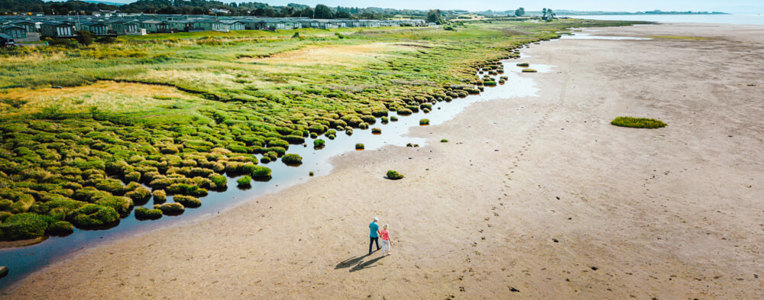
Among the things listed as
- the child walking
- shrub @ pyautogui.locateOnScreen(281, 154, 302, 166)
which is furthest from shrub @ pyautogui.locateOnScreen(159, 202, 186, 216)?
the child walking

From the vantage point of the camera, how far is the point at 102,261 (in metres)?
20.4

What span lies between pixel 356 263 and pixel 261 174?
14.7 m

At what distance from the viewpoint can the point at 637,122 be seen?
4391 cm

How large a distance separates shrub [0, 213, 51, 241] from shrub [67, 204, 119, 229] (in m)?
1.41

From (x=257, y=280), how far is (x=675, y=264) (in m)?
21.3

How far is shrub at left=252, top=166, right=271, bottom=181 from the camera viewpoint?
31391 mm

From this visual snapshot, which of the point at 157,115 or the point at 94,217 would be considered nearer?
the point at 94,217

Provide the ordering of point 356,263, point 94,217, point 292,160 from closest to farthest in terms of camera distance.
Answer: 1. point 356,263
2. point 94,217
3. point 292,160

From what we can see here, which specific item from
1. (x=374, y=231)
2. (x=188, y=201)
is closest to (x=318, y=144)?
(x=188, y=201)

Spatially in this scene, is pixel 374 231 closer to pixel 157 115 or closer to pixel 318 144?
pixel 318 144

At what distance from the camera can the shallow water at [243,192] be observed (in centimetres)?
2070

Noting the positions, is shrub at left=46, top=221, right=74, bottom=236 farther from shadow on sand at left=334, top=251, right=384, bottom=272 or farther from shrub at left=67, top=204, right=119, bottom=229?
shadow on sand at left=334, top=251, right=384, bottom=272

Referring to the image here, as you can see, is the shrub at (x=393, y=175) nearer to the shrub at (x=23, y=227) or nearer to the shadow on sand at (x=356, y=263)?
the shadow on sand at (x=356, y=263)

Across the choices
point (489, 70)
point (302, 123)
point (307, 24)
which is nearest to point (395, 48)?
point (489, 70)
